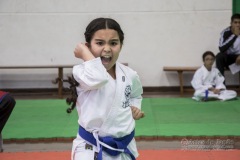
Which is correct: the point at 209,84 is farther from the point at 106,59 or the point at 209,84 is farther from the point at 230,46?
the point at 106,59

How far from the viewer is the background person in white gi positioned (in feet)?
6.99

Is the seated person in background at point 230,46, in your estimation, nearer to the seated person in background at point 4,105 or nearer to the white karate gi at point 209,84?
the white karate gi at point 209,84

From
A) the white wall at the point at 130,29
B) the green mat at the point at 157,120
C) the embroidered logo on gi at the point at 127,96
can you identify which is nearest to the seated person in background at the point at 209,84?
the green mat at the point at 157,120

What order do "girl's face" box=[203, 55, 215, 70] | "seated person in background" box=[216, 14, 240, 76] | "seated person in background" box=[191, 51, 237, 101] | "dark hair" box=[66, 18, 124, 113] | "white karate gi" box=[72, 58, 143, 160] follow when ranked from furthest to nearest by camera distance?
1. "seated person in background" box=[216, 14, 240, 76]
2. "girl's face" box=[203, 55, 215, 70]
3. "seated person in background" box=[191, 51, 237, 101]
4. "dark hair" box=[66, 18, 124, 113]
5. "white karate gi" box=[72, 58, 143, 160]

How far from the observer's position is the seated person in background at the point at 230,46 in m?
7.81

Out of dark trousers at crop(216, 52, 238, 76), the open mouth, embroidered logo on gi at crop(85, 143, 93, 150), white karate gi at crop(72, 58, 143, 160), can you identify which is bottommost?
dark trousers at crop(216, 52, 238, 76)

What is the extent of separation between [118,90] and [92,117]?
0.75 feet

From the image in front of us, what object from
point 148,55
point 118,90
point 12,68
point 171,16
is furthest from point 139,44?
point 118,90

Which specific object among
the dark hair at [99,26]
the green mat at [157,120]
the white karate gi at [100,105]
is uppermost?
the dark hair at [99,26]

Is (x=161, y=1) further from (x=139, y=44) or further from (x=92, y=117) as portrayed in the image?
(x=92, y=117)

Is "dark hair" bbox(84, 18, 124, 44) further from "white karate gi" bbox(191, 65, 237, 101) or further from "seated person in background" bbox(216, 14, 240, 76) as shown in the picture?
"seated person in background" bbox(216, 14, 240, 76)

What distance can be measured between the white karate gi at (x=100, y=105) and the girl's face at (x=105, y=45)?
80 millimetres

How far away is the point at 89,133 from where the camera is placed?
2182 millimetres

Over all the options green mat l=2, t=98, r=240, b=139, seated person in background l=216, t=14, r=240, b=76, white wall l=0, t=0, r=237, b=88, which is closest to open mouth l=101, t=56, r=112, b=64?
green mat l=2, t=98, r=240, b=139
